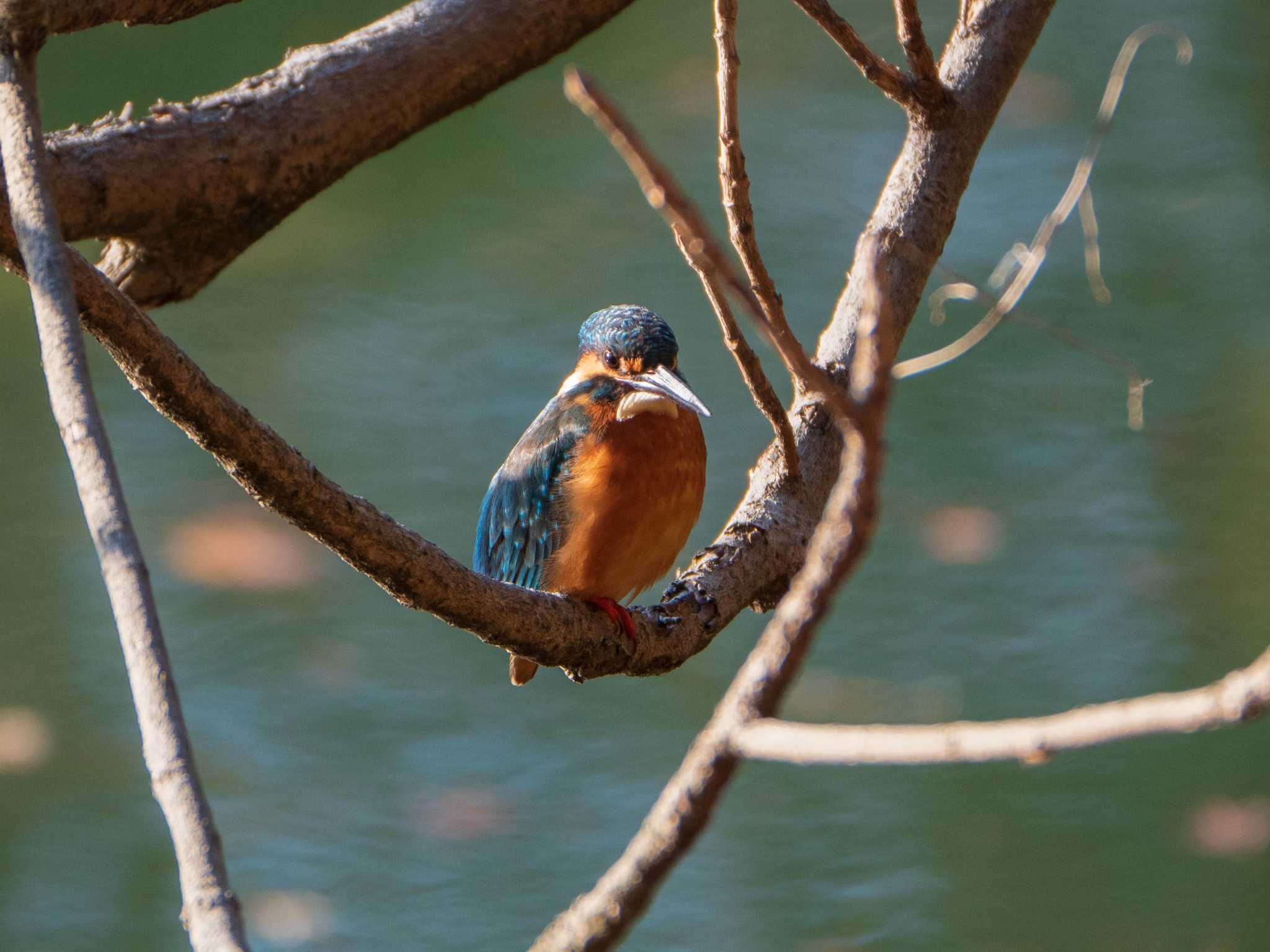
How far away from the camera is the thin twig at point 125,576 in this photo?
1.87 ft

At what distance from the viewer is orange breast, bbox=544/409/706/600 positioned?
4.70 feet

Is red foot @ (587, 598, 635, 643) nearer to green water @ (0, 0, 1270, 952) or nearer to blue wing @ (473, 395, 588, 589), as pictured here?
blue wing @ (473, 395, 588, 589)

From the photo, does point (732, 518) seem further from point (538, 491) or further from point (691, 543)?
point (691, 543)

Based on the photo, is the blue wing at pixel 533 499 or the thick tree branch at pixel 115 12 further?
the blue wing at pixel 533 499

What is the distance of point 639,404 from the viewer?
149 centimetres

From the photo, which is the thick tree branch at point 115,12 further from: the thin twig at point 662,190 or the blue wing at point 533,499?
the thin twig at point 662,190

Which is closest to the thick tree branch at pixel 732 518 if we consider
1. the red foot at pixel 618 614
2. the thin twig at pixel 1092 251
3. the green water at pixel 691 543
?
the red foot at pixel 618 614

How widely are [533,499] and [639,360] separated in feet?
0.59

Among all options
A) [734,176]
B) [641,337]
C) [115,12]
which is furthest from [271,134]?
[734,176]

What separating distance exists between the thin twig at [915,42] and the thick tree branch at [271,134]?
405 mm

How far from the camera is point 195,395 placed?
0.89 metres

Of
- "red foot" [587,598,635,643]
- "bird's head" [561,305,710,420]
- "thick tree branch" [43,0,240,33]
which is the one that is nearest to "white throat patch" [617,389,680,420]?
"bird's head" [561,305,710,420]

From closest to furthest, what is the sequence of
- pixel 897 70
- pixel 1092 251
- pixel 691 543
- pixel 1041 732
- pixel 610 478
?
1. pixel 1041 732
2. pixel 897 70
3. pixel 610 478
4. pixel 1092 251
5. pixel 691 543

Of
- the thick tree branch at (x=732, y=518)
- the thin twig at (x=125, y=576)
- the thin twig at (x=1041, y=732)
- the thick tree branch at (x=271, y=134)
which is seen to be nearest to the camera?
the thin twig at (x=1041, y=732)
